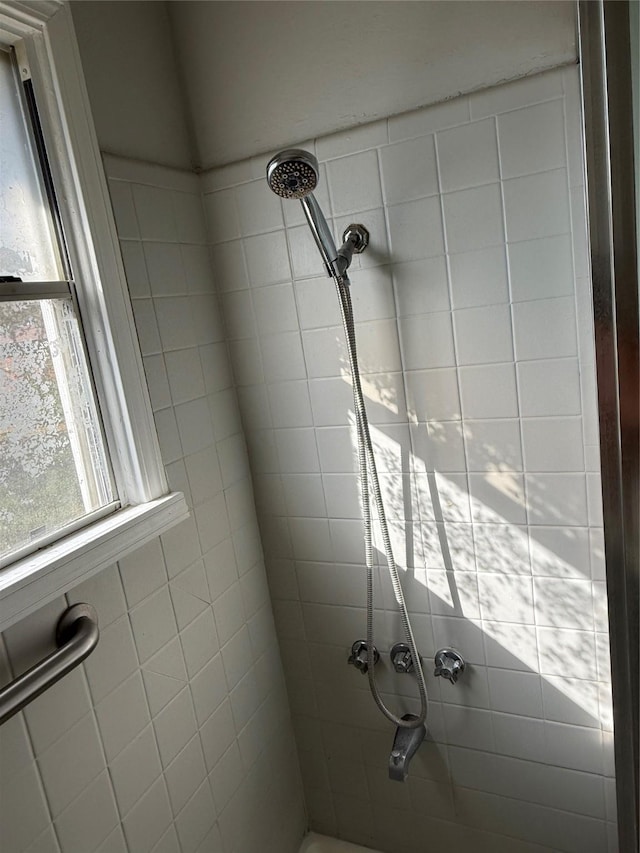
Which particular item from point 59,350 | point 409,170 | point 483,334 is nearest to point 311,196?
point 409,170

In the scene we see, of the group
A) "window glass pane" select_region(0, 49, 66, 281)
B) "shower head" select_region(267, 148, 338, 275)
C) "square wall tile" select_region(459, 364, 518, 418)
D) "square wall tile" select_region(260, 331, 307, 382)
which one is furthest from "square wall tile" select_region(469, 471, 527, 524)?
"window glass pane" select_region(0, 49, 66, 281)

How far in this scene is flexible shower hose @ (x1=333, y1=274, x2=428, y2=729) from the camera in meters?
1.24

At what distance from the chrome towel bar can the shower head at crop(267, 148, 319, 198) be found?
2.62ft

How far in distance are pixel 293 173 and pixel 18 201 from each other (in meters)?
0.48

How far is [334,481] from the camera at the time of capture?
143 cm

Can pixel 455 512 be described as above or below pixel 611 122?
below

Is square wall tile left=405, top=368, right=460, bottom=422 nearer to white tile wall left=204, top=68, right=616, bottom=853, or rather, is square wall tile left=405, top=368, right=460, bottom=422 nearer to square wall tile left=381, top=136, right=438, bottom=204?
white tile wall left=204, top=68, right=616, bottom=853

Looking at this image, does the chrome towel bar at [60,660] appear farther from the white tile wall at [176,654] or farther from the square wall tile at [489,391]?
the square wall tile at [489,391]

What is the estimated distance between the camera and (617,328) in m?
0.90

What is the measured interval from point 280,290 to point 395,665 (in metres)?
0.93

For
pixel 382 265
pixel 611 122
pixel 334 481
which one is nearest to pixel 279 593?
pixel 334 481

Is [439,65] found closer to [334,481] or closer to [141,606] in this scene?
[334,481]

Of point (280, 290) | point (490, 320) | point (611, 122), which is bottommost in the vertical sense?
point (490, 320)

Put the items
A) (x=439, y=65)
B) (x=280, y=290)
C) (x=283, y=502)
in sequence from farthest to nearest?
(x=283, y=502), (x=280, y=290), (x=439, y=65)
